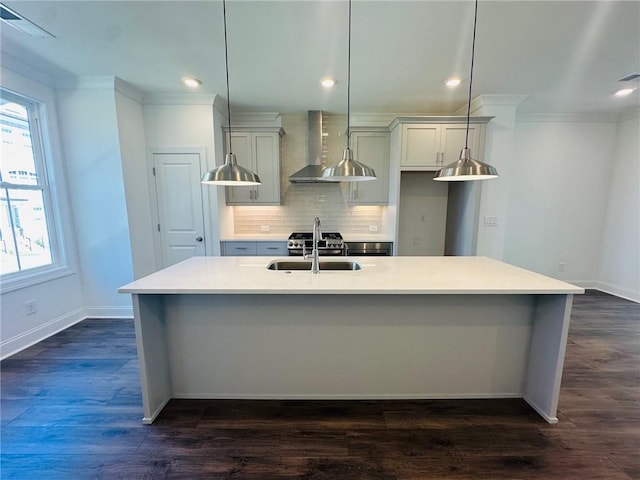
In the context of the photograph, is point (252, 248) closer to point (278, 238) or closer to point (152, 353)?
point (278, 238)

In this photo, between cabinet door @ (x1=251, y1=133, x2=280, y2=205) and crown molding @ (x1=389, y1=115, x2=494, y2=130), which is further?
cabinet door @ (x1=251, y1=133, x2=280, y2=205)

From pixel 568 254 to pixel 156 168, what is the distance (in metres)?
6.26

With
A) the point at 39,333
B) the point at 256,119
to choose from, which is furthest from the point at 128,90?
the point at 39,333

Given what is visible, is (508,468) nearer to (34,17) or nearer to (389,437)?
(389,437)

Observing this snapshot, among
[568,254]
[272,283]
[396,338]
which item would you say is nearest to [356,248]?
[396,338]

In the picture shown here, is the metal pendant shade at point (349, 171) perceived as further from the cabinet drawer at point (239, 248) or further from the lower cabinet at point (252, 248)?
the cabinet drawer at point (239, 248)

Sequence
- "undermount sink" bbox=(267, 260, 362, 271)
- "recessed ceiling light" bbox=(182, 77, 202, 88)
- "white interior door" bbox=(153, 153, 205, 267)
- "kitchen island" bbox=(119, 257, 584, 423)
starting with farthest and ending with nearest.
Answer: "white interior door" bbox=(153, 153, 205, 267) < "recessed ceiling light" bbox=(182, 77, 202, 88) < "undermount sink" bbox=(267, 260, 362, 271) < "kitchen island" bbox=(119, 257, 584, 423)

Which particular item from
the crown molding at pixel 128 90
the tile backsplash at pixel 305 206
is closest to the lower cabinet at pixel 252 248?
the tile backsplash at pixel 305 206

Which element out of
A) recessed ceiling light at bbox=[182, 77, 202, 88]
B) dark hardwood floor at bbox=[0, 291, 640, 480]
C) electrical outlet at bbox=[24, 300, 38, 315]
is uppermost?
recessed ceiling light at bbox=[182, 77, 202, 88]

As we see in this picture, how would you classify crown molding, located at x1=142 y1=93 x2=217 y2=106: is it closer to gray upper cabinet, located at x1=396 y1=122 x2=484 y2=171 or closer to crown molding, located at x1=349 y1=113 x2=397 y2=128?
crown molding, located at x1=349 y1=113 x2=397 y2=128

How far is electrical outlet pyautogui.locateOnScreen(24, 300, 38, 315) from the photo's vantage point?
275 centimetres

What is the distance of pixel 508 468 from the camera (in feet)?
4.82

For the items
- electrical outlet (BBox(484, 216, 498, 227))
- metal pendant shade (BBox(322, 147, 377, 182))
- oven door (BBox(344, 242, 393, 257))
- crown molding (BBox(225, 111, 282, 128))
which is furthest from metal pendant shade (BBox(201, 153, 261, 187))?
electrical outlet (BBox(484, 216, 498, 227))

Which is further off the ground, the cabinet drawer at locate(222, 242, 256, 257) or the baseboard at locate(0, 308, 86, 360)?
the cabinet drawer at locate(222, 242, 256, 257)
